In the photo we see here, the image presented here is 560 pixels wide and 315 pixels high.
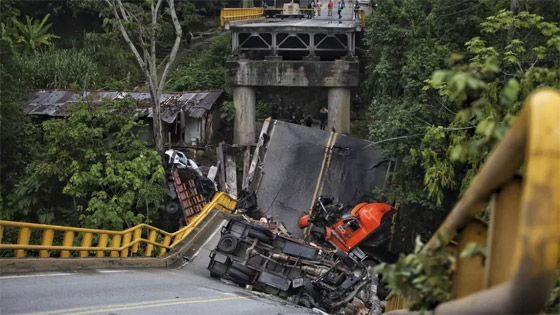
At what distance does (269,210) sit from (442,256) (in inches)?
894

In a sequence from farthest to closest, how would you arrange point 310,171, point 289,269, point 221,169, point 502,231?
point 221,169
point 310,171
point 289,269
point 502,231

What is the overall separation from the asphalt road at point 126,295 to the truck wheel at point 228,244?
1282 millimetres

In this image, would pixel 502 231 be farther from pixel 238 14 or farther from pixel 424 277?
pixel 238 14

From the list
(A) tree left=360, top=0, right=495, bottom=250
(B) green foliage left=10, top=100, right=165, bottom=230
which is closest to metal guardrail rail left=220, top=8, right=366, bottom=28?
(A) tree left=360, top=0, right=495, bottom=250

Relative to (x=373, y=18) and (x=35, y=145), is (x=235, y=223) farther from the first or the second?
(x=373, y=18)

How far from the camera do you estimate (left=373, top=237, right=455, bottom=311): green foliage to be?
3910mm

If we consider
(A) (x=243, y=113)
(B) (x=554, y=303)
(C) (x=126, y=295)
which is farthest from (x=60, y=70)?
(B) (x=554, y=303)

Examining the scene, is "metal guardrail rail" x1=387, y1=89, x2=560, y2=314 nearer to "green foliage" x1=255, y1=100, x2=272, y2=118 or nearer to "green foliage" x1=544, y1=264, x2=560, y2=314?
"green foliage" x1=544, y1=264, x2=560, y2=314

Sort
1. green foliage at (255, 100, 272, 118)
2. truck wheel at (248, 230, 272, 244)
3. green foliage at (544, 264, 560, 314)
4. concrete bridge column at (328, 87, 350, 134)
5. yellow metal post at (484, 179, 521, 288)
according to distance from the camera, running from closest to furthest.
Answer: yellow metal post at (484, 179, 521, 288), green foliage at (544, 264, 560, 314), truck wheel at (248, 230, 272, 244), concrete bridge column at (328, 87, 350, 134), green foliage at (255, 100, 272, 118)

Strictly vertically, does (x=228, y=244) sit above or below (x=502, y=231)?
below

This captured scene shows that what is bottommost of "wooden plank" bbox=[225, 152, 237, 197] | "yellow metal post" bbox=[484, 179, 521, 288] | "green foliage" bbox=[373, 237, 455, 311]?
"wooden plank" bbox=[225, 152, 237, 197]

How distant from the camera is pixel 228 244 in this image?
57.3 feet

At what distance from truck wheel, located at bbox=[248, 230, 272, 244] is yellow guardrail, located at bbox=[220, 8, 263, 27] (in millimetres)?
20182

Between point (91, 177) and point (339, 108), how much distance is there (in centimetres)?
1690
